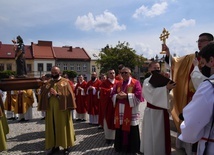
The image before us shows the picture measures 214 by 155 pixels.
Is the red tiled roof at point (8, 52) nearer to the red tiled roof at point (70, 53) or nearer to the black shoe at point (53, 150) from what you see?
the red tiled roof at point (70, 53)

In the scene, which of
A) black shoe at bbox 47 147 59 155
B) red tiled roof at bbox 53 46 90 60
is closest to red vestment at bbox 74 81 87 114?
black shoe at bbox 47 147 59 155

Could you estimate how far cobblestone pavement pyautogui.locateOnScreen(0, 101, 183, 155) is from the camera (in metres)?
5.97

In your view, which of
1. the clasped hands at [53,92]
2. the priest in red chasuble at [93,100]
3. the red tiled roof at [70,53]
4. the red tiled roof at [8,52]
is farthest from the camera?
the red tiled roof at [70,53]

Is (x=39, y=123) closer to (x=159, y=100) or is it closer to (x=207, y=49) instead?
(x=159, y=100)

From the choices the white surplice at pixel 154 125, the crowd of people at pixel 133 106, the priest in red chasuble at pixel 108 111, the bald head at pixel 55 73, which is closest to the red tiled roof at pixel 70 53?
the priest in red chasuble at pixel 108 111

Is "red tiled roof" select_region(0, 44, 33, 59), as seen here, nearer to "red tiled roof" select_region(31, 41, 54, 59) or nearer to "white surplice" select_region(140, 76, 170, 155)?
"red tiled roof" select_region(31, 41, 54, 59)

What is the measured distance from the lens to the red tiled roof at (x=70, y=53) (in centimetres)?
5147

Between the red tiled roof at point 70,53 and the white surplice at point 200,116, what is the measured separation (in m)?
49.9

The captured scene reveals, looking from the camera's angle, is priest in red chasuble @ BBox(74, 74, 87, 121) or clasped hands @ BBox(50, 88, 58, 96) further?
priest in red chasuble @ BBox(74, 74, 87, 121)

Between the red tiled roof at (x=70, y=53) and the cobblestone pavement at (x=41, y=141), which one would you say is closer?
the cobblestone pavement at (x=41, y=141)

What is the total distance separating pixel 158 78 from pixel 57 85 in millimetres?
2568

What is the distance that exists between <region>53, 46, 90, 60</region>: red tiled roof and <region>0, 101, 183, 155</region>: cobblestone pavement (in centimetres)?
4251

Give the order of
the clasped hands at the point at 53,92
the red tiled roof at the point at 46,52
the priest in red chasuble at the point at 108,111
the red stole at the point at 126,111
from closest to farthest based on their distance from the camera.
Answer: the red stole at the point at 126,111 → the clasped hands at the point at 53,92 → the priest in red chasuble at the point at 108,111 → the red tiled roof at the point at 46,52

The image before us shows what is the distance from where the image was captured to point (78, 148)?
6234mm
